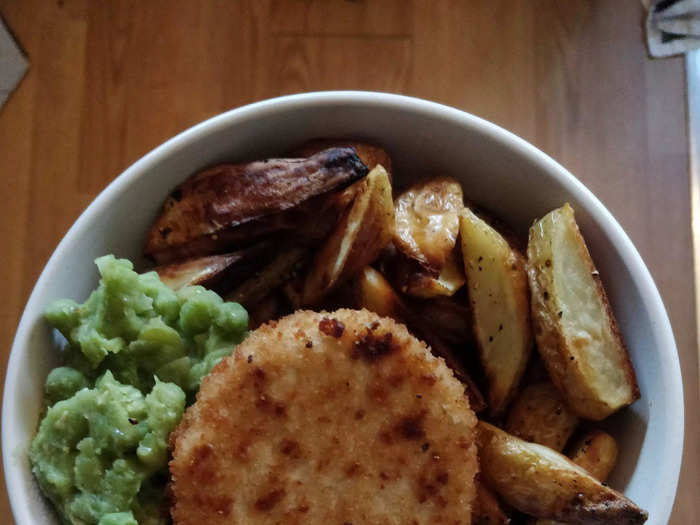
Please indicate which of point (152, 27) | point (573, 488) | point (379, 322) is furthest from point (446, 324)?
point (152, 27)

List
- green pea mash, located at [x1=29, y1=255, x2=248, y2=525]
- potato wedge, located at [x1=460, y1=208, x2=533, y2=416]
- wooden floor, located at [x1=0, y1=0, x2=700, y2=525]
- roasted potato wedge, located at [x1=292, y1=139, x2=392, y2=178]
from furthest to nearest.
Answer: wooden floor, located at [x1=0, y1=0, x2=700, y2=525] < roasted potato wedge, located at [x1=292, y1=139, x2=392, y2=178] < potato wedge, located at [x1=460, y1=208, x2=533, y2=416] < green pea mash, located at [x1=29, y1=255, x2=248, y2=525]

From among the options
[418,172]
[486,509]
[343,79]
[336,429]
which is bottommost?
[486,509]

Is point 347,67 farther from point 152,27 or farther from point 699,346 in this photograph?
point 699,346

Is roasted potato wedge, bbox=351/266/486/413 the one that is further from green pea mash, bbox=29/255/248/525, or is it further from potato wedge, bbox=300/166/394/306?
green pea mash, bbox=29/255/248/525

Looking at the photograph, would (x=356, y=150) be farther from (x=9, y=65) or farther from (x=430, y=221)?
(x=9, y=65)

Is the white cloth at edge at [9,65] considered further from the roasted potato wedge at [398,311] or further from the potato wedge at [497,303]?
the potato wedge at [497,303]

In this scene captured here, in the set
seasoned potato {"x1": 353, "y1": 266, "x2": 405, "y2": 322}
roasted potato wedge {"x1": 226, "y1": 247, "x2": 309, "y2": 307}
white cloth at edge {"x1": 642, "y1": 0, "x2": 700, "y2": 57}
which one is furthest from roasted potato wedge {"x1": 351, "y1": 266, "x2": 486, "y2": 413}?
white cloth at edge {"x1": 642, "y1": 0, "x2": 700, "y2": 57}

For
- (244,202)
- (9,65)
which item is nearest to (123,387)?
(244,202)
